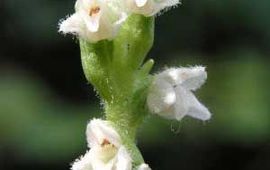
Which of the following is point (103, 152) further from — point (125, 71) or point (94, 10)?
point (94, 10)

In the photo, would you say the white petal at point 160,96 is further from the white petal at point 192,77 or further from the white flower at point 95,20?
A: the white flower at point 95,20

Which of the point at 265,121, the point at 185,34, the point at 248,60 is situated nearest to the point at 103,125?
the point at 265,121

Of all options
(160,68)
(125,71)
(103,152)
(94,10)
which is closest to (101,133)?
(103,152)

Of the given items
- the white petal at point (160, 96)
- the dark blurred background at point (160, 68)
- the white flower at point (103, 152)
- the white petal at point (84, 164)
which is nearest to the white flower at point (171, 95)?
the white petal at point (160, 96)

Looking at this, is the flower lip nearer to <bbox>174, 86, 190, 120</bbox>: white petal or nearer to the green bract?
the green bract

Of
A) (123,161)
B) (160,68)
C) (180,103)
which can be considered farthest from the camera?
(160,68)

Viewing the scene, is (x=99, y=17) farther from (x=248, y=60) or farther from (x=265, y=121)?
(x=248, y=60)
